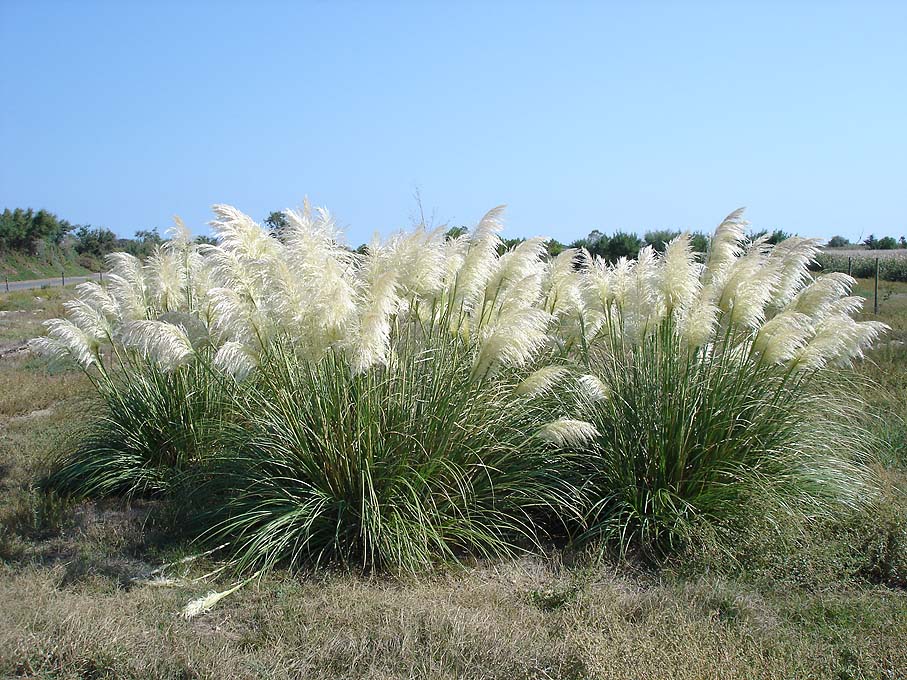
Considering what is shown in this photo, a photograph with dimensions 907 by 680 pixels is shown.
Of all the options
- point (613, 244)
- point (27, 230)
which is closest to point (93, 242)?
point (27, 230)

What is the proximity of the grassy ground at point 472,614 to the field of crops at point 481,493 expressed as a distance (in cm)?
2

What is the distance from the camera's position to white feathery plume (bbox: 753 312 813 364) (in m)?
4.58

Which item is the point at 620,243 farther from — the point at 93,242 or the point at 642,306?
the point at 93,242

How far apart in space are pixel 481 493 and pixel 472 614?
3.44ft

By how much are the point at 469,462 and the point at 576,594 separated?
3.51 feet

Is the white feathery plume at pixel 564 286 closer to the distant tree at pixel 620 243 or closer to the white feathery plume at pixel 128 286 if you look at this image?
the white feathery plume at pixel 128 286

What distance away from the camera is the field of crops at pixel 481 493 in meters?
3.60

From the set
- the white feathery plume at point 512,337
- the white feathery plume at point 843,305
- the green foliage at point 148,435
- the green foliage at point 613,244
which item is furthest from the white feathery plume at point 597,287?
the green foliage at point 613,244

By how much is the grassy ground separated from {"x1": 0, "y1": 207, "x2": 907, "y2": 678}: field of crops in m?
0.02

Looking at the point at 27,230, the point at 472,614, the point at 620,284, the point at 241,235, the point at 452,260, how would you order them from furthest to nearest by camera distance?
the point at 27,230 < the point at 620,284 < the point at 452,260 < the point at 241,235 < the point at 472,614

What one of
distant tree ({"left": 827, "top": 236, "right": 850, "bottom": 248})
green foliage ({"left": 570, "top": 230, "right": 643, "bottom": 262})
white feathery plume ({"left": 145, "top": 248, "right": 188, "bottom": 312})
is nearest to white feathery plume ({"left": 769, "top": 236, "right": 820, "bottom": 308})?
white feathery plume ({"left": 145, "top": 248, "right": 188, "bottom": 312})

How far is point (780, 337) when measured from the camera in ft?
15.1

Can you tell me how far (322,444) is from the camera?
177 inches

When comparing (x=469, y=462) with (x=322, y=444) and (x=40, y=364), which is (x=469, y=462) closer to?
(x=322, y=444)
